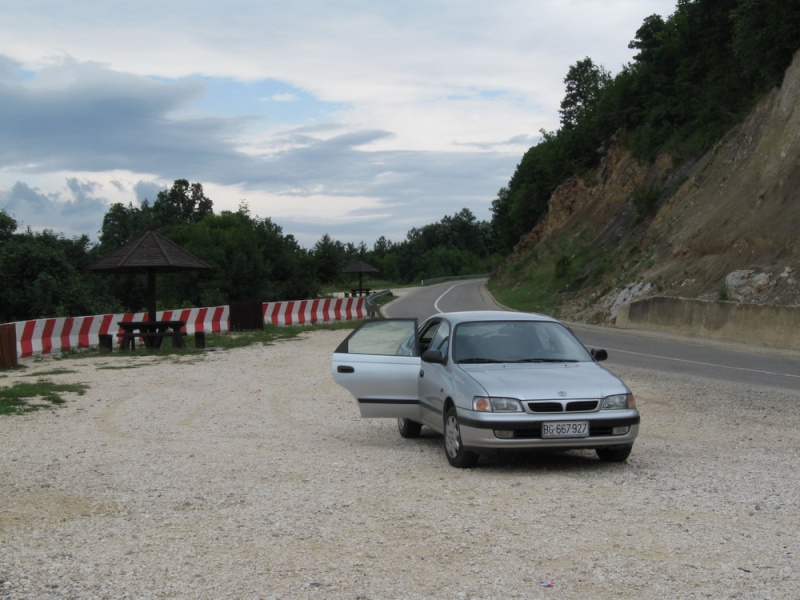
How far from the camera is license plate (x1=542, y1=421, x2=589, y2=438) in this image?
8.09m

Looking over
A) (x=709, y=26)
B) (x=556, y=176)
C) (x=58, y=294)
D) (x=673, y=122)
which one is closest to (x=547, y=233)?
(x=556, y=176)

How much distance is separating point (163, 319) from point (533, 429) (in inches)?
917

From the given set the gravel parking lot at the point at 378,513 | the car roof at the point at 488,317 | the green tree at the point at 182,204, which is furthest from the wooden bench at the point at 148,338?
the green tree at the point at 182,204

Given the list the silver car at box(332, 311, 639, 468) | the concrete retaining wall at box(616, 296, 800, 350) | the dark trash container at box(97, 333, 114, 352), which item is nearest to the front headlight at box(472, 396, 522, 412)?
the silver car at box(332, 311, 639, 468)

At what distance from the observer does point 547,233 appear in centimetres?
6962

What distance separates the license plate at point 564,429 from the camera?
809 cm

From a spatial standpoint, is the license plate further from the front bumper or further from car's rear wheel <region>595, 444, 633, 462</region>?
car's rear wheel <region>595, 444, 633, 462</region>

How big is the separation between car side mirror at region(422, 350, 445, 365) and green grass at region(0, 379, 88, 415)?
6.68 metres

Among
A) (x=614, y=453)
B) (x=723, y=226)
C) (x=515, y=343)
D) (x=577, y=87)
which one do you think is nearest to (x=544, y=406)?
(x=614, y=453)

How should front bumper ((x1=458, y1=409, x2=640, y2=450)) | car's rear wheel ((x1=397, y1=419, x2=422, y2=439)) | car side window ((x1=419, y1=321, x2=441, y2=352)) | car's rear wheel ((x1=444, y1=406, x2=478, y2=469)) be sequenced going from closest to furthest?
front bumper ((x1=458, y1=409, x2=640, y2=450)) < car's rear wheel ((x1=444, y1=406, x2=478, y2=469)) < car side window ((x1=419, y1=321, x2=441, y2=352)) < car's rear wheel ((x1=397, y1=419, x2=422, y2=439))

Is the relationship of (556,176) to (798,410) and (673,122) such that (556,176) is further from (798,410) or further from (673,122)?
(798,410)

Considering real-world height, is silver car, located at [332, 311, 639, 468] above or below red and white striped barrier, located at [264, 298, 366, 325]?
above

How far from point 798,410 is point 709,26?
3907 cm

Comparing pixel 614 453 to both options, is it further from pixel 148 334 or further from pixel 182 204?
pixel 182 204
